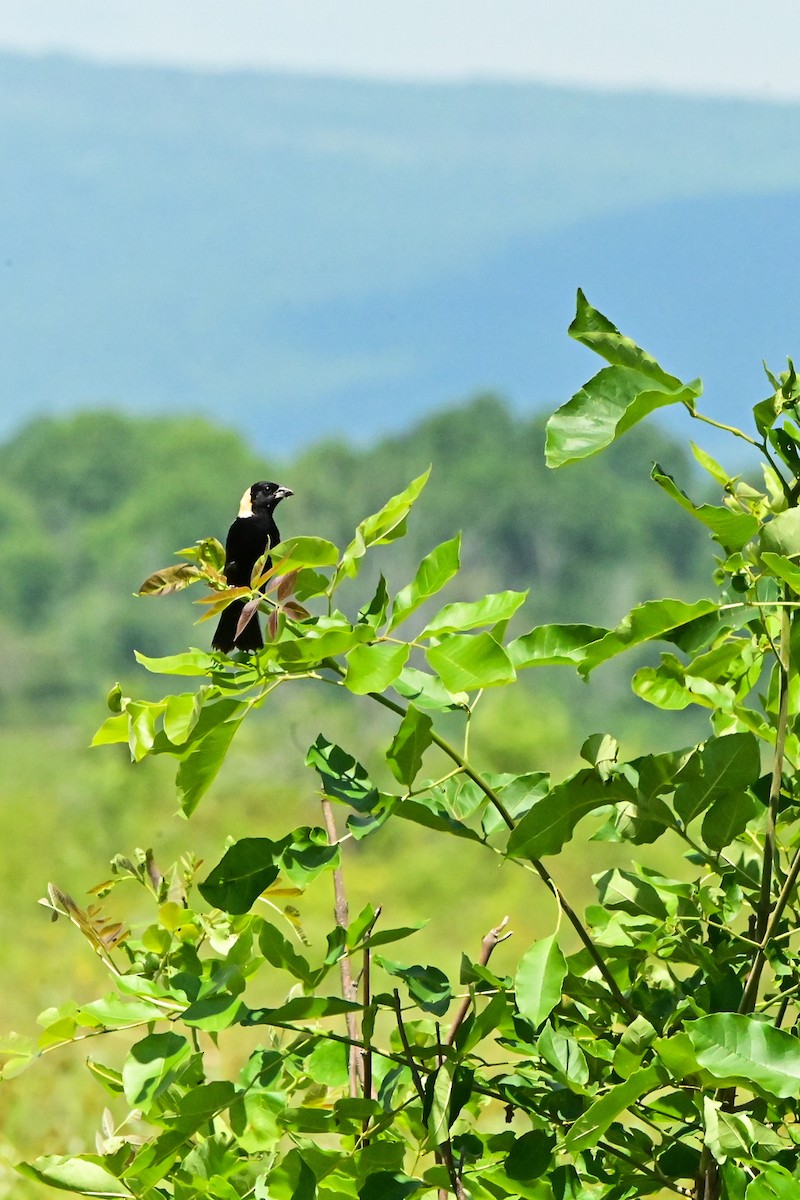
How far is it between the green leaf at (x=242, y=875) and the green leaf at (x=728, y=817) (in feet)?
1.20

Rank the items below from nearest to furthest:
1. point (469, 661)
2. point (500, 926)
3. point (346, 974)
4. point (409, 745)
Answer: point (469, 661), point (409, 745), point (500, 926), point (346, 974)

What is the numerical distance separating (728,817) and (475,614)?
291mm

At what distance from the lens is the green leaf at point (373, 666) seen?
92 cm

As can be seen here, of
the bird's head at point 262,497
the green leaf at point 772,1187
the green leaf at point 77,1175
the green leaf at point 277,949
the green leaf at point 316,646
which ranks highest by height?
the bird's head at point 262,497

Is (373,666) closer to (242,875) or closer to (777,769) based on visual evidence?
(242,875)

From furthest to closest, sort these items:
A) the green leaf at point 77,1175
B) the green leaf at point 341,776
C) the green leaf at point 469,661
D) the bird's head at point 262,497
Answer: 1. the bird's head at point 262,497
2. the green leaf at point 77,1175
3. the green leaf at point 341,776
4. the green leaf at point 469,661

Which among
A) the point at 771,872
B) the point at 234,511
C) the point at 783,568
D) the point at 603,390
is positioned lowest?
the point at 771,872

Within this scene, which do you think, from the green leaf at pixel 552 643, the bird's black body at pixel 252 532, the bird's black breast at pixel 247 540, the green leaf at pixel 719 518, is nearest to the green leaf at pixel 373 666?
the green leaf at pixel 552 643

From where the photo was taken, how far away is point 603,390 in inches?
36.7

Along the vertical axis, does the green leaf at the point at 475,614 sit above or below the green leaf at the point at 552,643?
above

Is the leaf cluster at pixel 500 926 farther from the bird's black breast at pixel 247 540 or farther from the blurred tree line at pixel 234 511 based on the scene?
the blurred tree line at pixel 234 511

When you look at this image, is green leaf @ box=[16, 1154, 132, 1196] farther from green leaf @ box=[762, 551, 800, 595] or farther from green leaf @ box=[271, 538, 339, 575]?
green leaf @ box=[762, 551, 800, 595]

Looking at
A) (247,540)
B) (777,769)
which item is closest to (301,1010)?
(777,769)

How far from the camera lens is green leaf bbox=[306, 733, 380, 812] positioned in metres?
1.00
